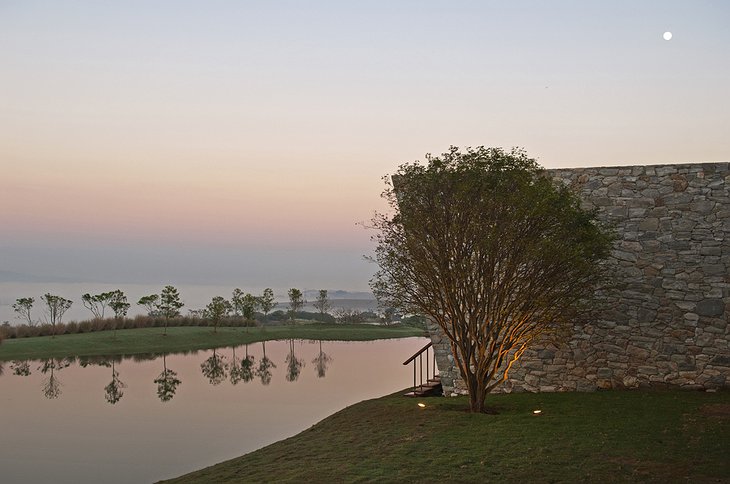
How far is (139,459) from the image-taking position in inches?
404

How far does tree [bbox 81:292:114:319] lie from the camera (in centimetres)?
3116

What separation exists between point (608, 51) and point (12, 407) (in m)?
16.2

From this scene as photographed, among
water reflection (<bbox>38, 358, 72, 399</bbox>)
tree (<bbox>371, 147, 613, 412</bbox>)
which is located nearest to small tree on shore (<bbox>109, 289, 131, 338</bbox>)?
water reflection (<bbox>38, 358, 72, 399</bbox>)

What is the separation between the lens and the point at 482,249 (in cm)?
1082

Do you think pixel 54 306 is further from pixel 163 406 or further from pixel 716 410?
pixel 716 410

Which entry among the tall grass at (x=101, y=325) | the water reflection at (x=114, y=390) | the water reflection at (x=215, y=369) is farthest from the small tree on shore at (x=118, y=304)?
the water reflection at (x=114, y=390)

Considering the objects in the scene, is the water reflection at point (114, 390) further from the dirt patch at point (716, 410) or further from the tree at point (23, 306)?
the tree at point (23, 306)

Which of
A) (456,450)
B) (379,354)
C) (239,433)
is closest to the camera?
(456,450)

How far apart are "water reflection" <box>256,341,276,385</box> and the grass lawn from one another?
6.73 m

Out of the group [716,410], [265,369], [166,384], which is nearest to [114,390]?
[166,384]

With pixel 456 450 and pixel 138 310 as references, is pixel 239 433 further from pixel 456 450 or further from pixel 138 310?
pixel 138 310

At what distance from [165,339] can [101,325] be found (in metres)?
4.52

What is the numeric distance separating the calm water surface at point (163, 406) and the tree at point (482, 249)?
12.6 ft

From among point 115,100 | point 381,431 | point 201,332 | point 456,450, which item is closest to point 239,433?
point 381,431
